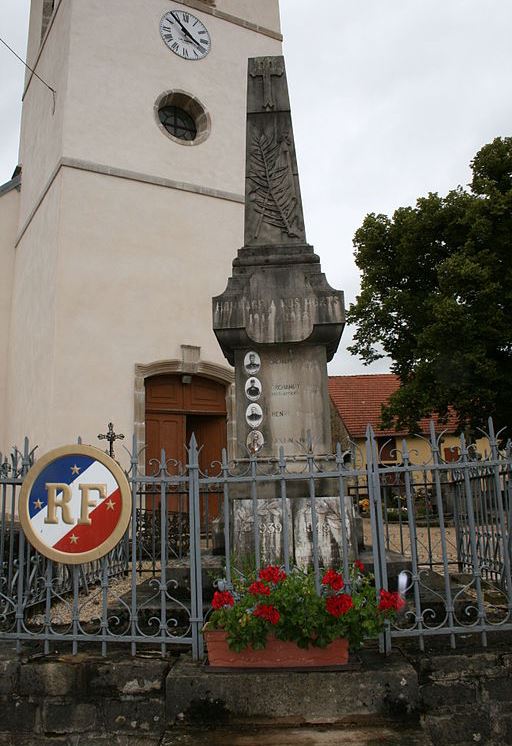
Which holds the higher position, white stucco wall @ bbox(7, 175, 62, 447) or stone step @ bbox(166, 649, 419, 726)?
white stucco wall @ bbox(7, 175, 62, 447)

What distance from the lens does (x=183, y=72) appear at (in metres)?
12.6

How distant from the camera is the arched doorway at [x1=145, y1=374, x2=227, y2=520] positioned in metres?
11.4

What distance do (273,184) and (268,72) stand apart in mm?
1208

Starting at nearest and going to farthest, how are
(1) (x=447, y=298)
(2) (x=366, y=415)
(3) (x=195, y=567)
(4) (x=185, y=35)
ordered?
(3) (x=195, y=567) → (4) (x=185, y=35) → (1) (x=447, y=298) → (2) (x=366, y=415)

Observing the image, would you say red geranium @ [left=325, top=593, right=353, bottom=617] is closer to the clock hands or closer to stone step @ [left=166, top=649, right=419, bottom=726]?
stone step @ [left=166, top=649, right=419, bottom=726]

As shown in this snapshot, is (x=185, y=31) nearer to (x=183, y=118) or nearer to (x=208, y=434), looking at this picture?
(x=183, y=118)

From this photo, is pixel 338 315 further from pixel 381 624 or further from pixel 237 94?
pixel 237 94

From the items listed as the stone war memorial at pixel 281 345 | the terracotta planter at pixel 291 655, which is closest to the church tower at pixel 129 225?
the stone war memorial at pixel 281 345

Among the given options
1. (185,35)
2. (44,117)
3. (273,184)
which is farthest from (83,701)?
(185,35)

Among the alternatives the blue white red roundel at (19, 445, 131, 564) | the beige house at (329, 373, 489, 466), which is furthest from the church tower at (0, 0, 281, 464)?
the beige house at (329, 373, 489, 466)

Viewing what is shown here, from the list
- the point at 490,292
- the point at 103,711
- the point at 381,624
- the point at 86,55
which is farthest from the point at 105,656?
the point at 490,292

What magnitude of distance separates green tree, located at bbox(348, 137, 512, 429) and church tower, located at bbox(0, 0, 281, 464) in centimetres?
547

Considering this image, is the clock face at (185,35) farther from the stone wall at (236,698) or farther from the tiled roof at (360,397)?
the tiled roof at (360,397)

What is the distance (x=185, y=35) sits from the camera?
12828mm
